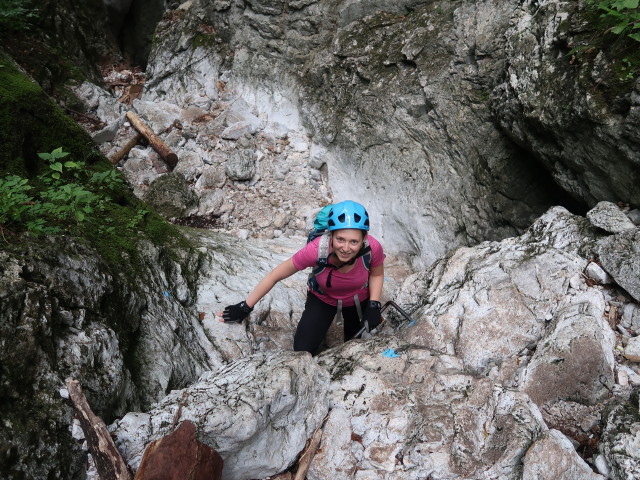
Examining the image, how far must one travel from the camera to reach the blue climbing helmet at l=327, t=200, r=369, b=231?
402cm

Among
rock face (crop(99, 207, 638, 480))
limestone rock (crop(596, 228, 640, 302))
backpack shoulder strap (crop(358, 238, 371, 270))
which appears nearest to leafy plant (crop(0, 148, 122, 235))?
rock face (crop(99, 207, 638, 480))

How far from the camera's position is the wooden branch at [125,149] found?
10.4 metres

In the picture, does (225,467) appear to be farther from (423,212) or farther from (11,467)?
(423,212)

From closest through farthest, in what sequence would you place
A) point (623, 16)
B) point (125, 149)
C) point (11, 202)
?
1. point (11, 202)
2. point (623, 16)
3. point (125, 149)

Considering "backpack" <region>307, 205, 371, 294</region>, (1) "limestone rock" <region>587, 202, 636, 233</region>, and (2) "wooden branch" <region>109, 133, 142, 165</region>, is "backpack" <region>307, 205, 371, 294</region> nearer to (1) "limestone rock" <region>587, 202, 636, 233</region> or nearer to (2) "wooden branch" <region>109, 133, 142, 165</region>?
(1) "limestone rock" <region>587, 202, 636, 233</region>

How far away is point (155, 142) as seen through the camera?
10711 millimetres

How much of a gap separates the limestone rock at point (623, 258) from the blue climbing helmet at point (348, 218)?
2334 millimetres

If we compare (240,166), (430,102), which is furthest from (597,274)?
(240,166)

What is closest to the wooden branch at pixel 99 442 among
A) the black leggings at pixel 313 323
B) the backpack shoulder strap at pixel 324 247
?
the backpack shoulder strap at pixel 324 247

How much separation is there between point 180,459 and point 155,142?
963 centimetres

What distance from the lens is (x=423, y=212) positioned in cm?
805

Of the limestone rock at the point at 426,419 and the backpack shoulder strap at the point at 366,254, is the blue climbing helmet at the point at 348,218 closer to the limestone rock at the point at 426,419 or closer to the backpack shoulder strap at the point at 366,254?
the backpack shoulder strap at the point at 366,254

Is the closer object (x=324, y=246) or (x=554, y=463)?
(x=554, y=463)

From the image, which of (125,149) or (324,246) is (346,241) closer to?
(324,246)
